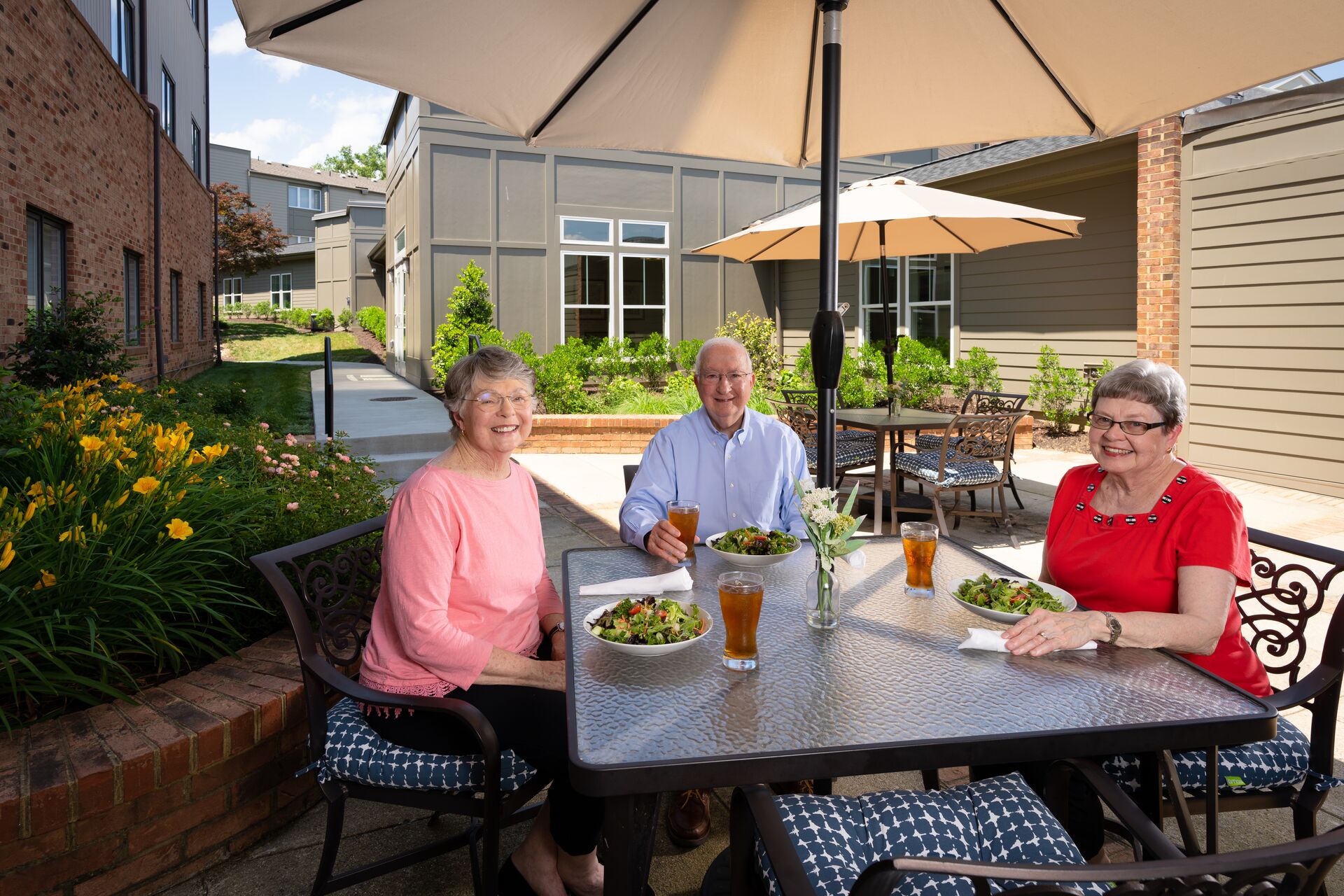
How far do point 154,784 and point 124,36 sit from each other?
11936 millimetres

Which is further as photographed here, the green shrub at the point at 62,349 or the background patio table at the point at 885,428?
the green shrub at the point at 62,349

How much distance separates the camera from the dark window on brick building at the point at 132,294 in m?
10.8

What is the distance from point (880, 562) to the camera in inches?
101

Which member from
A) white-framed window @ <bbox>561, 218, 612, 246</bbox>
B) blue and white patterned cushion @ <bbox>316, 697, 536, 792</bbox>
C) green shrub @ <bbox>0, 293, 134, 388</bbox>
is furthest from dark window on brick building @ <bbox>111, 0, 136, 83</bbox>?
blue and white patterned cushion @ <bbox>316, 697, 536, 792</bbox>

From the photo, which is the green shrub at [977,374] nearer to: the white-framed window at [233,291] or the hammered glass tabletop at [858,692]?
the hammered glass tabletop at [858,692]

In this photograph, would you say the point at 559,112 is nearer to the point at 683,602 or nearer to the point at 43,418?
the point at 683,602

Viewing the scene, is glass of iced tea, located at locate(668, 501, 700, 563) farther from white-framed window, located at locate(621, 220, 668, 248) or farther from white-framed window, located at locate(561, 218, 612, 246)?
white-framed window, located at locate(621, 220, 668, 248)

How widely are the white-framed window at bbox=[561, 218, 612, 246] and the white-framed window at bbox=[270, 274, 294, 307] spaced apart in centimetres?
2601

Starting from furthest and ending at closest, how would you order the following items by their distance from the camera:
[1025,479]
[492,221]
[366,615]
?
[492,221], [1025,479], [366,615]

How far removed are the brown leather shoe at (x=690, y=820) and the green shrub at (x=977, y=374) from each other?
384 inches

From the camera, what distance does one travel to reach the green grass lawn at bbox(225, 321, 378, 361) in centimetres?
2436

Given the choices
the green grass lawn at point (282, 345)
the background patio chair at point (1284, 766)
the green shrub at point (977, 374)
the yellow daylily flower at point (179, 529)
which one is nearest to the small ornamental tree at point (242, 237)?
the green grass lawn at point (282, 345)

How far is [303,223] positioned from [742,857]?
46566mm

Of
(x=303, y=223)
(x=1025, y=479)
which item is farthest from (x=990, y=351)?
(x=303, y=223)
